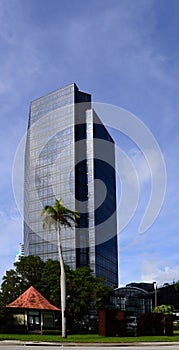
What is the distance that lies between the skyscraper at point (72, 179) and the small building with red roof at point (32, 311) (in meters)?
61.3

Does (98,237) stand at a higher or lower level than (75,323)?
higher

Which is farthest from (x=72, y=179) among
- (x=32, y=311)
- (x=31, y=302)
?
(x=32, y=311)

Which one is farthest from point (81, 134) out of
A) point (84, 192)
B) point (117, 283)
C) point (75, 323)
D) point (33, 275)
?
point (75, 323)

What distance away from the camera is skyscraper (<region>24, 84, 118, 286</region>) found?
432ft

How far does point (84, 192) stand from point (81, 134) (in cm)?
1806

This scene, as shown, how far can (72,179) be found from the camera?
134750 millimetres

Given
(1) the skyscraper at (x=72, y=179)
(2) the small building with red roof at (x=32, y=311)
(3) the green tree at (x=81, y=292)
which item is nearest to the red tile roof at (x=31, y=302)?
(2) the small building with red roof at (x=32, y=311)

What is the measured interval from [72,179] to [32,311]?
7271 cm

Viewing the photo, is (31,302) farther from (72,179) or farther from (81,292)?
(72,179)

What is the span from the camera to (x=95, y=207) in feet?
449

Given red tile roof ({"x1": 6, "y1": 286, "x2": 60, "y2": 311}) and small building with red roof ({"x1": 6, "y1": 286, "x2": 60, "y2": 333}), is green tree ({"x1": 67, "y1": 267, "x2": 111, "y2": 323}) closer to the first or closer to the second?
small building with red roof ({"x1": 6, "y1": 286, "x2": 60, "y2": 333})

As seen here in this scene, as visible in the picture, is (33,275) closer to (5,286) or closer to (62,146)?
→ (5,286)

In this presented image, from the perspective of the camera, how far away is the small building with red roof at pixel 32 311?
61.9 m

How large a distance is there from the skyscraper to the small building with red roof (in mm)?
61335
